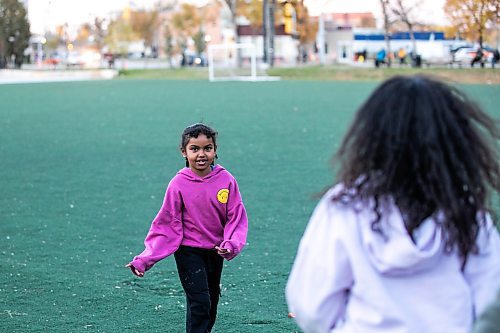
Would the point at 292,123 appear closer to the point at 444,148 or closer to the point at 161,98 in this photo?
the point at 161,98

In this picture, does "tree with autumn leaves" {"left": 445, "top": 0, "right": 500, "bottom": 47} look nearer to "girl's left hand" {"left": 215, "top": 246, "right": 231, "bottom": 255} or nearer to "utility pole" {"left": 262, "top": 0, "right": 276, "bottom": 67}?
"utility pole" {"left": 262, "top": 0, "right": 276, "bottom": 67}

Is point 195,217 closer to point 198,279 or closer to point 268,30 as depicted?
point 198,279

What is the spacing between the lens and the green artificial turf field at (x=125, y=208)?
591 centimetres

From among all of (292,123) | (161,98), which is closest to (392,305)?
(292,123)

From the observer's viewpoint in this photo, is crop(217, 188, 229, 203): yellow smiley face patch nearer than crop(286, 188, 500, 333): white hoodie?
No

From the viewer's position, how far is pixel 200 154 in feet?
14.7

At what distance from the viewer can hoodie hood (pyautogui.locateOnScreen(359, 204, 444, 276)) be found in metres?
2.32

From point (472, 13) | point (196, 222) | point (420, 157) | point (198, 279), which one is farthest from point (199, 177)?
point (472, 13)

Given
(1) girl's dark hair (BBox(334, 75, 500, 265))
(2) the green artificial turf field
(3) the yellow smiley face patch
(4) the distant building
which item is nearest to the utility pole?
(4) the distant building

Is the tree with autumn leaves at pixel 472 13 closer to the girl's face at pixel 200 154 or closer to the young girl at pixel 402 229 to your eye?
the girl's face at pixel 200 154

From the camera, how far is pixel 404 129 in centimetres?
238

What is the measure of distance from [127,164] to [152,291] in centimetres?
718

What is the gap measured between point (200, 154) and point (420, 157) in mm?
2184

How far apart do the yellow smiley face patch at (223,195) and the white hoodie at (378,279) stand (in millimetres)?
2046
